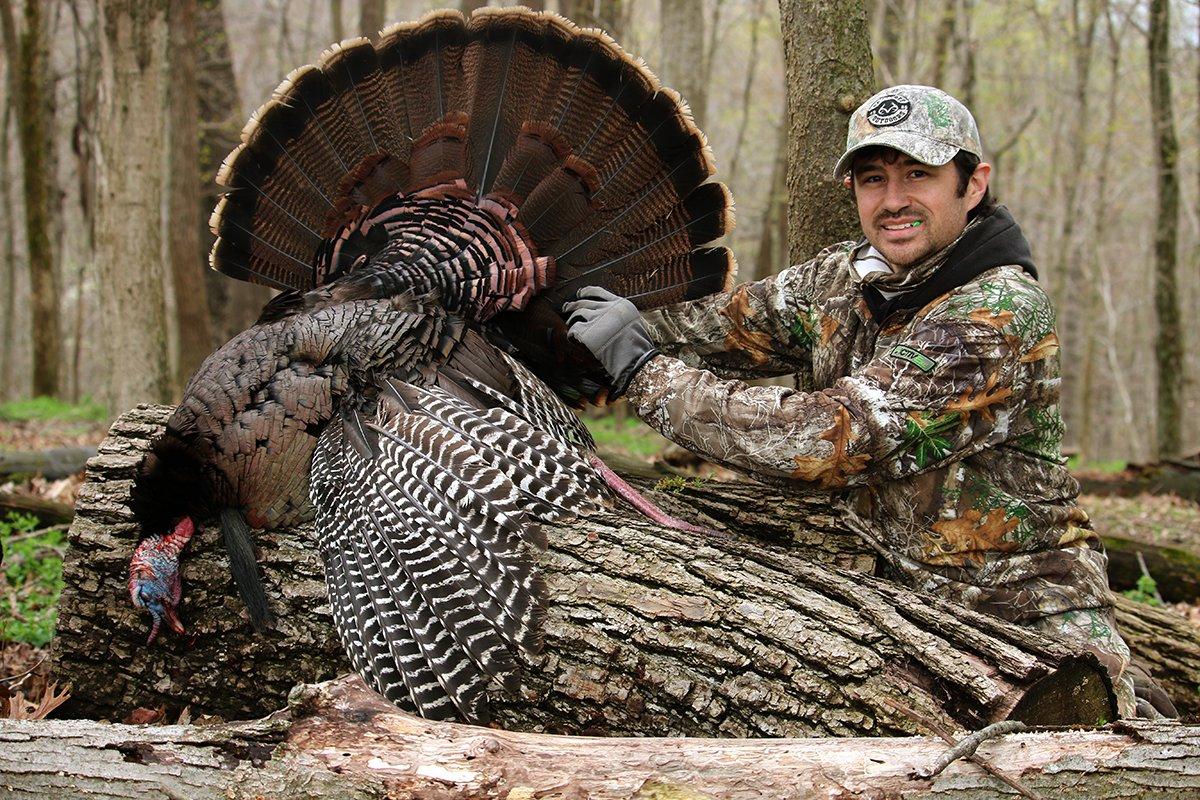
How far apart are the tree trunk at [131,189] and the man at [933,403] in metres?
4.03

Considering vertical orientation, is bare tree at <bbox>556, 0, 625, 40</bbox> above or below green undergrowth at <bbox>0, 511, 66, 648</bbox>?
above

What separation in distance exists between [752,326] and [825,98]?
3.84 ft

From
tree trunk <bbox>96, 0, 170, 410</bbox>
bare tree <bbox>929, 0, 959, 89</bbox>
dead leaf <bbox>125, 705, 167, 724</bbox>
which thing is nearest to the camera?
dead leaf <bbox>125, 705, 167, 724</bbox>

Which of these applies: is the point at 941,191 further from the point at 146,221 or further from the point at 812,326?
the point at 146,221

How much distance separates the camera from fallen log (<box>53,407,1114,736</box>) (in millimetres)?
2506

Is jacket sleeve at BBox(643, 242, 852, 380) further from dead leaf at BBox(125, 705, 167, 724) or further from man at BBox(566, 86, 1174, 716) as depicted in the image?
dead leaf at BBox(125, 705, 167, 724)

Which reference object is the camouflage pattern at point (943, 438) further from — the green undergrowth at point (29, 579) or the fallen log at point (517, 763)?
the green undergrowth at point (29, 579)

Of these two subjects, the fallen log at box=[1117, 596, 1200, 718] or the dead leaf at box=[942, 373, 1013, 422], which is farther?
the fallen log at box=[1117, 596, 1200, 718]

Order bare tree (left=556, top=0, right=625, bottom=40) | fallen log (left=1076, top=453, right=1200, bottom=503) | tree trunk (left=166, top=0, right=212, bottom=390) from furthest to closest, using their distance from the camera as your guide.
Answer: bare tree (left=556, top=0, right=625, bottom=40)
tree trunk (left=166, top=0, right=212, bottom=390)
fallen log (left=1076, top=453, right=1200, bottom=503)

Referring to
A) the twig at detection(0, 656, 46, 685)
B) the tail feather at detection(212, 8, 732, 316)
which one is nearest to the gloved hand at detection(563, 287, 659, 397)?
the tail feather at detection(212, 8, 732, 316)

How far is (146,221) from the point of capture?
603 cm

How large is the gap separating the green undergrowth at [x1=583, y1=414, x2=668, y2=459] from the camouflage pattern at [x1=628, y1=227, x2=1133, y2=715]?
220 inches

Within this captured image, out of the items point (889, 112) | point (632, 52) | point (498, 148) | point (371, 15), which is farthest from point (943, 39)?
point (889, 112)

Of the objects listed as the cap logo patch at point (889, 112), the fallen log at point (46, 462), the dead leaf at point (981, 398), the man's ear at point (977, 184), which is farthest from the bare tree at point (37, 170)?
the dead leaf at point (981, 398)
